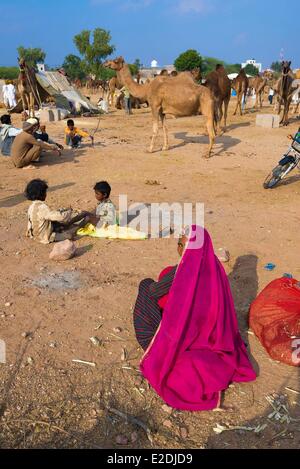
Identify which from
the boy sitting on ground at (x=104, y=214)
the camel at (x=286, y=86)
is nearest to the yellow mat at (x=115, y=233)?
the boy sitting on ground at (x=104, y=214)

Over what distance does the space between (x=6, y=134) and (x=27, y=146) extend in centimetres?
126

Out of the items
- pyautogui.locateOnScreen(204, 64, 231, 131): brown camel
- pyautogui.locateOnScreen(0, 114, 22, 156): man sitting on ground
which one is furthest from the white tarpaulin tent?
pyautogui.locateOnScreen(0, 114, 22, 156): man sitting on ground

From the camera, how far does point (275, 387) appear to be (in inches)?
120

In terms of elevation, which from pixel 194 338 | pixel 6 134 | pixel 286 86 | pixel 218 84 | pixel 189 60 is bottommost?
pixel 194 338

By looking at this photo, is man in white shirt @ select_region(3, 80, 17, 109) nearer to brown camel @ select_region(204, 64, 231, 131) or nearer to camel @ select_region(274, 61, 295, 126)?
brown camel @ select_region(204, 64, 231, 131)

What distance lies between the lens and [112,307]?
402 cm

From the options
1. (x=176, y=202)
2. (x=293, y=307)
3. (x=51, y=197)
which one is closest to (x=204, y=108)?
(x=176, y=202)

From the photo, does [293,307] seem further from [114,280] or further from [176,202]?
[176,202]

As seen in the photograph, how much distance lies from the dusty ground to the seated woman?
0.13 m

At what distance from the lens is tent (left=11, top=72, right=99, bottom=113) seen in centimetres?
1864

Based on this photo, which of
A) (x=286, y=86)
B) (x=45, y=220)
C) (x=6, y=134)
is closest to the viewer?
(x=45, y=220)

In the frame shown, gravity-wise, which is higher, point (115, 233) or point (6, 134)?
point (6, 134)

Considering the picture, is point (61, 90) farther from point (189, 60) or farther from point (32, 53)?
point (32, 53)

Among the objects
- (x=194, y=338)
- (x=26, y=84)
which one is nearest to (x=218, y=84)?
(x=26, y=84)
